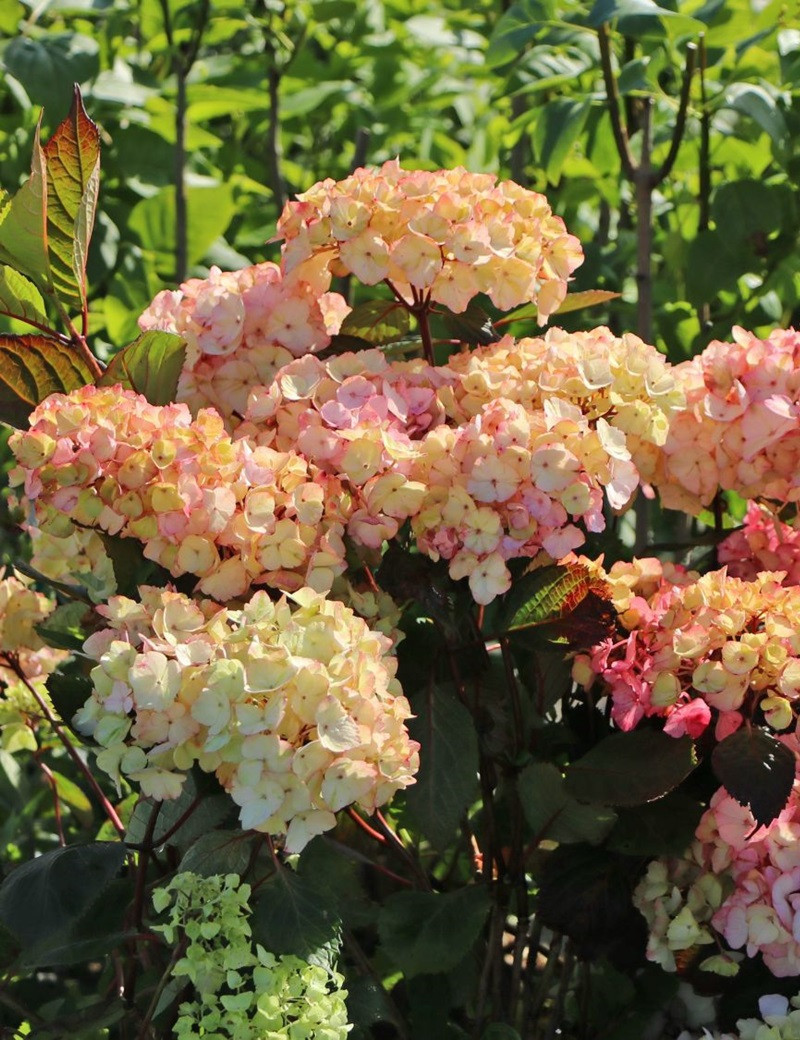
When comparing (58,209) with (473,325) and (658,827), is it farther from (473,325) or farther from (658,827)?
(658,827)

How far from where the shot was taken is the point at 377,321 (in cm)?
Result: 146

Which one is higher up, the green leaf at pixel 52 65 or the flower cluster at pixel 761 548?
the green leaf at pixel 52 65

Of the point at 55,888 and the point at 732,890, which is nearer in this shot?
the point at 55,888

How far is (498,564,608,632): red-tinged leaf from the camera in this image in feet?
3.97

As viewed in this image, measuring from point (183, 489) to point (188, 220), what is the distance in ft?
4.28

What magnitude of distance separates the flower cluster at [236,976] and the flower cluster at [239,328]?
48cm

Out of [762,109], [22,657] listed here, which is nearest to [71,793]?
[22,657]

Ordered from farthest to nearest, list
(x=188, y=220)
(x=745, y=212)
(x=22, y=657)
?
(x=188, y=220) < (x=745, y=212) < (x=22, y=657)

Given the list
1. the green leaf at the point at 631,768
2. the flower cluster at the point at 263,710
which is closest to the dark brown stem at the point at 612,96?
the green leaf at the point at 631,768

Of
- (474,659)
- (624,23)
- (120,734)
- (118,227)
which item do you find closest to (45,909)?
(120,734)

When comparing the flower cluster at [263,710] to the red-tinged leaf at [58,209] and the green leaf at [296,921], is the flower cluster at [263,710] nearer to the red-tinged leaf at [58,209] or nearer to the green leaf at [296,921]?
the green leaf at [296,921]

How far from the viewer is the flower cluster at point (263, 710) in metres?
0.99

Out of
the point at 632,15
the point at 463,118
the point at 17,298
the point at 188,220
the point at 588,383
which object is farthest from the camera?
the point at 463,118

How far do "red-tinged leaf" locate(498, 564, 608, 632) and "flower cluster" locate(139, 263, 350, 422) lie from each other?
0.32 meters
